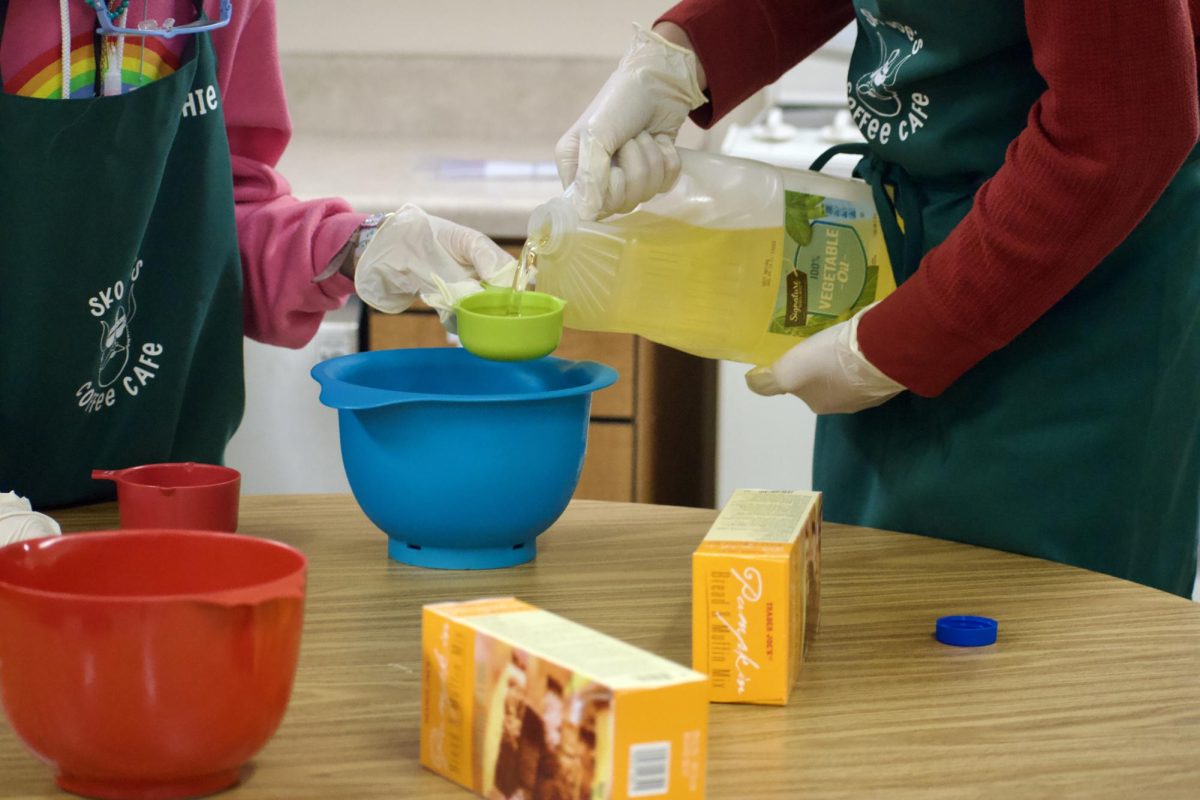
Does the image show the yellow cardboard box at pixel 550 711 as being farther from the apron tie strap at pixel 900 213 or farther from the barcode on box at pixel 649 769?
the apron tie strap at pixel 900 213

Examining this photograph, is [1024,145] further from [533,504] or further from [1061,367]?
[533,504]

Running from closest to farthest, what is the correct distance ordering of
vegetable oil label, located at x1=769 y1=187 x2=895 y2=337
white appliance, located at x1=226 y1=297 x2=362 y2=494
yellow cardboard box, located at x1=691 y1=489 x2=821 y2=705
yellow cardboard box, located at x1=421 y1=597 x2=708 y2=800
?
1. yellow cardboard box, located at x1=421 y1=597 x2=708 y2=800
2. yellow cardboard box, located at x1=691 y1=489 x2=821 y2=705
3. vegetable oil label, located at x1=769 y1=187 x2=895 y2=337
4. white appliance, located at x1=226 y1=297 x2=362 y2=494

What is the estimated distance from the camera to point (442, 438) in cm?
95

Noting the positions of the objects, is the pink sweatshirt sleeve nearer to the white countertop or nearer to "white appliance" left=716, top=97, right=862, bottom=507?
the white countertop

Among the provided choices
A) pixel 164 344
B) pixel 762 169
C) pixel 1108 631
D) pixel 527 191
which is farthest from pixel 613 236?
pixel 527 191

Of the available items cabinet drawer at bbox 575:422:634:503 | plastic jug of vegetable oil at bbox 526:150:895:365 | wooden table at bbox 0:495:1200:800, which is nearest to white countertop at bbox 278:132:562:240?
cabinet drawer at bbox 575:422:634:503

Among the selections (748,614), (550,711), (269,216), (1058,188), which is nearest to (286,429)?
(269,216)

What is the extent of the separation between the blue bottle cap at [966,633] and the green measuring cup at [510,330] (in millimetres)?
338

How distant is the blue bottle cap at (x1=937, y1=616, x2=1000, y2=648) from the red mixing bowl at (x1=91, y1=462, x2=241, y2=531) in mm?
476

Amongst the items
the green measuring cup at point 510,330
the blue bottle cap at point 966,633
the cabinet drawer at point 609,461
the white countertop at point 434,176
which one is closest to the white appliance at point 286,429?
the white countertop at point 434,176

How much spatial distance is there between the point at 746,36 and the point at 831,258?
9.1 inches

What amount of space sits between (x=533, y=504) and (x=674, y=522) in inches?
A: 7.2

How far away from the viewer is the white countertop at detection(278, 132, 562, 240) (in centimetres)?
224

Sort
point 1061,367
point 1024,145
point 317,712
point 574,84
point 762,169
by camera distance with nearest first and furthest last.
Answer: point 317,712 < point 1024,145 < point 1061,367 < point 762,169 < point 574,84
